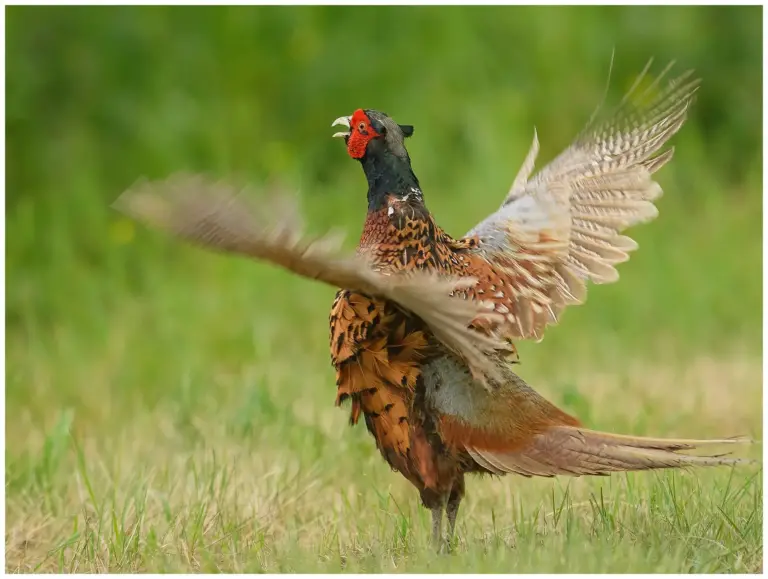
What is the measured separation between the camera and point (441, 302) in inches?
138

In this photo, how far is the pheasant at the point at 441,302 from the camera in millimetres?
3217

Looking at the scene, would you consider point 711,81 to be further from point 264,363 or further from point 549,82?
point 264,363

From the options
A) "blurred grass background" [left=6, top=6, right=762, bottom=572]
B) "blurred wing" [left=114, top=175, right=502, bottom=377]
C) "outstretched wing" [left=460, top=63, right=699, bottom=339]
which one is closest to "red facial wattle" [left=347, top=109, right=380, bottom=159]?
"outstretched wing" [left=460, top=63, right=699, bottom=339]

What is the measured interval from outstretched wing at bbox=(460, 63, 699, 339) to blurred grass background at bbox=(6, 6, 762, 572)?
0.81 metres

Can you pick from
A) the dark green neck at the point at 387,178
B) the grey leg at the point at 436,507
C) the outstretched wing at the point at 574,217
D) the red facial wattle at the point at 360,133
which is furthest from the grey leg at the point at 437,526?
the red facial wattle at the point at 360,133

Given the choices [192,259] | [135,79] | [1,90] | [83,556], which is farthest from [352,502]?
[135,79]

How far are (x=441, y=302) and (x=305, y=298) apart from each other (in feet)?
13.7

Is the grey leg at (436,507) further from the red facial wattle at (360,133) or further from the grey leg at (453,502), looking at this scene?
the red facial wattle at (360,133)

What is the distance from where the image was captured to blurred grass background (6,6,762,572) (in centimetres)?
437

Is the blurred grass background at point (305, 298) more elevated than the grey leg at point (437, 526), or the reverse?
the blurred grass background at point (305, 298)

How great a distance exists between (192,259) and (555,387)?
3.08 meters

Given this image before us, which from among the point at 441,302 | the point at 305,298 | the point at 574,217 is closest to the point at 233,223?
the point at 441,302

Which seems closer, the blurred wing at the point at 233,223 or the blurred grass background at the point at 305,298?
the blurred wing at the point at 233,223

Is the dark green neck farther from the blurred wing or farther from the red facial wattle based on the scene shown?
the blurred wing
